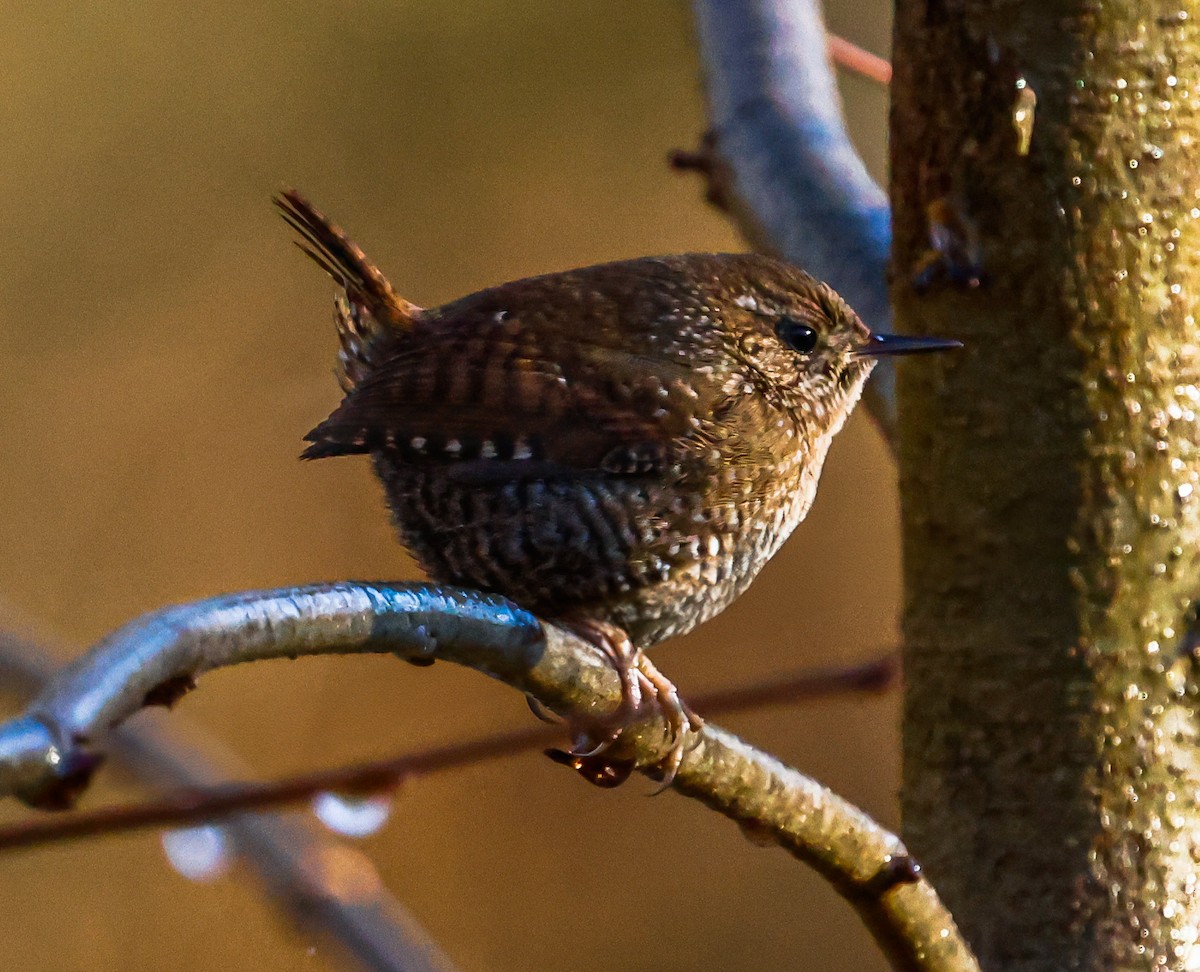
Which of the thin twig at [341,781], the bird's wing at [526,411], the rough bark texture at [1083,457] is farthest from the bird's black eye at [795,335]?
the thin twig at [341,781]

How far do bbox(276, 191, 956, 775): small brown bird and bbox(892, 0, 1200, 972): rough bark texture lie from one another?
131 mm

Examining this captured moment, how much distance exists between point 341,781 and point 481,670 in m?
0.44

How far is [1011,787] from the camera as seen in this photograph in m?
1.77

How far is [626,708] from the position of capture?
1422 millimetres

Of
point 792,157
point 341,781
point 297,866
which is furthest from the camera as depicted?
point 792,157

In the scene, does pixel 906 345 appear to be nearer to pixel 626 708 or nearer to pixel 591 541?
pixel 591 541

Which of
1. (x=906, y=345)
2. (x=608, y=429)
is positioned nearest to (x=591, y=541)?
(x=608, y=429)

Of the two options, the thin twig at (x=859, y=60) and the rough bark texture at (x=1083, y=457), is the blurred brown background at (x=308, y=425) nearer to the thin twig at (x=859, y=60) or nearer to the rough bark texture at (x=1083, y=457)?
the thin twig at (x=859, y=60)

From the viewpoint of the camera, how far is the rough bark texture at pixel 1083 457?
67.9 inches

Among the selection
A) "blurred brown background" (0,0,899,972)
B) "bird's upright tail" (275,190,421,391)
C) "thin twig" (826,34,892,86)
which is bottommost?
"blurred brown background" (0,0,899,972)

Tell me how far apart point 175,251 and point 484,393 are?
3.24 m

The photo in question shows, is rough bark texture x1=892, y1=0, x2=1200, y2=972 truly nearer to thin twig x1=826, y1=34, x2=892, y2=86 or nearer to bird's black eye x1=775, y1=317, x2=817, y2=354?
bird's black eye x1=775, y1=317, x2=817, y2=354

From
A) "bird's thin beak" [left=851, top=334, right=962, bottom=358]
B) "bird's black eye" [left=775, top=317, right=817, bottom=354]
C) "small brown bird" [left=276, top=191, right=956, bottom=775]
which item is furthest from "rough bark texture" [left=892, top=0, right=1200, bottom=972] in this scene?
"bird's black eye" [left=775, top=317, right=817, bottom=354]

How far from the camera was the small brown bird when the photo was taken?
1854 mm
